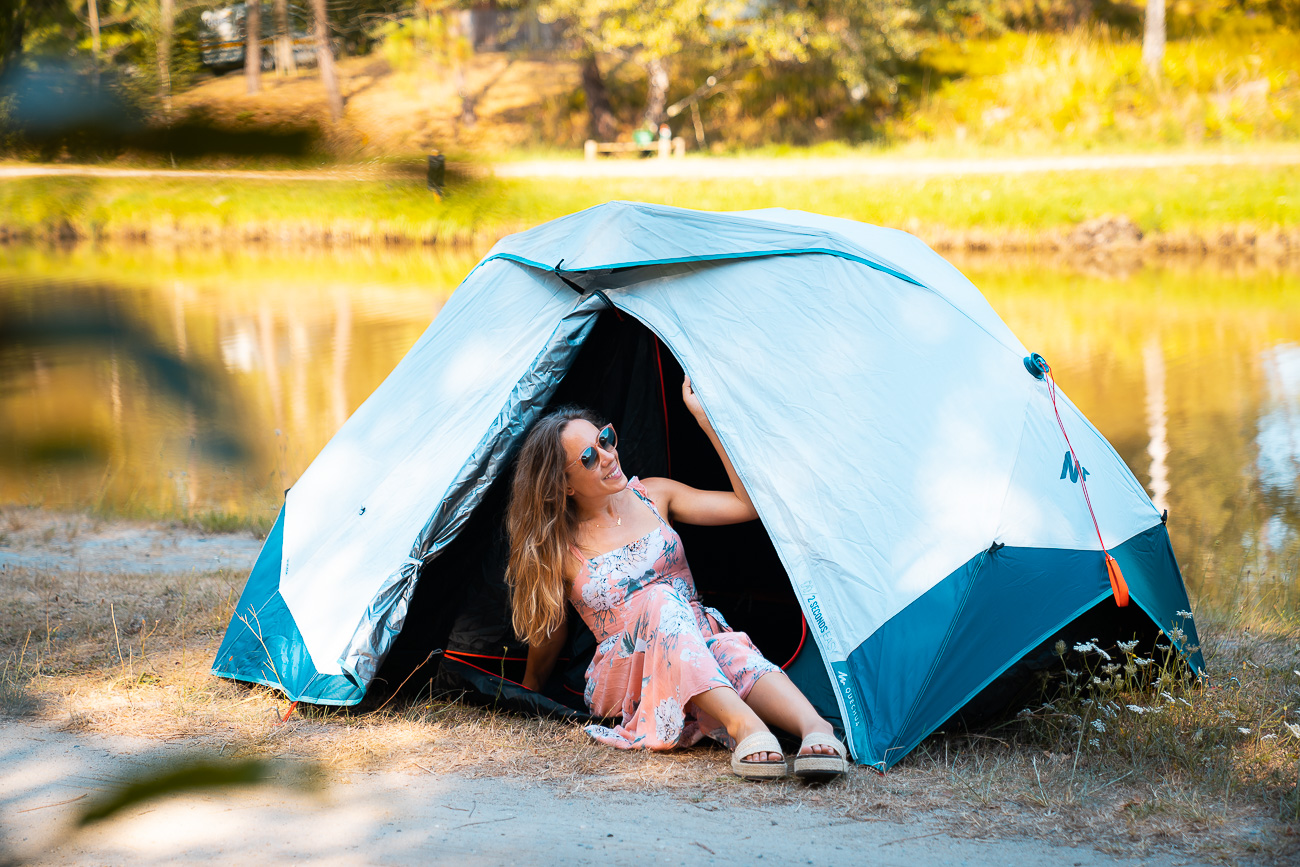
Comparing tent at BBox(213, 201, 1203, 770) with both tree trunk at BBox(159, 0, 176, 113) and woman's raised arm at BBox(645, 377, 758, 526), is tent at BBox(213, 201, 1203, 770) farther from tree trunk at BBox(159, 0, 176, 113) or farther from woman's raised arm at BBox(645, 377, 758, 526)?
tree trunk at BBox(159, 0, 176, 113)

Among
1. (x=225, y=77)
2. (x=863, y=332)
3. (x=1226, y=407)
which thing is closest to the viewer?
(x=225, y=77)

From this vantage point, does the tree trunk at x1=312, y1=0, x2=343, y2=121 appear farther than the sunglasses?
No

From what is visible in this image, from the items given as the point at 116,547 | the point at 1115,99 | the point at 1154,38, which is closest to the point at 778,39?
the point at 1115,99

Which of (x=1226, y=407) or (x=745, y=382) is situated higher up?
(x=745, y=382)

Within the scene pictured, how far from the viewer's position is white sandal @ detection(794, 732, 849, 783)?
2.68 meters

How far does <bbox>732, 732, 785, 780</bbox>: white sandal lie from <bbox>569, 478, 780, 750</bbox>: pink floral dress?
0.58 feet

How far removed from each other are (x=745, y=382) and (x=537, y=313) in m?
0.76

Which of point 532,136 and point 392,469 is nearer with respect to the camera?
point 532,136

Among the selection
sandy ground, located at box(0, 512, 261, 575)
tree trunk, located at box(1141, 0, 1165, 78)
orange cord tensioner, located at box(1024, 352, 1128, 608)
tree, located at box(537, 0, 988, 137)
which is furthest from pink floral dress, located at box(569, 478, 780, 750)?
tree trunk, located at box(1141, 0, 1165, 78)

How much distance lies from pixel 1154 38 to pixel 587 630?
61.9 feet

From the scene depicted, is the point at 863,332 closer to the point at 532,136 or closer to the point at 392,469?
the point at 392,469

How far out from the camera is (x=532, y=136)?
4.60ft

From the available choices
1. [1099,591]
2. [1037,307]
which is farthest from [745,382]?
[1037,307]

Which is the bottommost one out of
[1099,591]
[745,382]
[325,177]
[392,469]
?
[1099,591]
